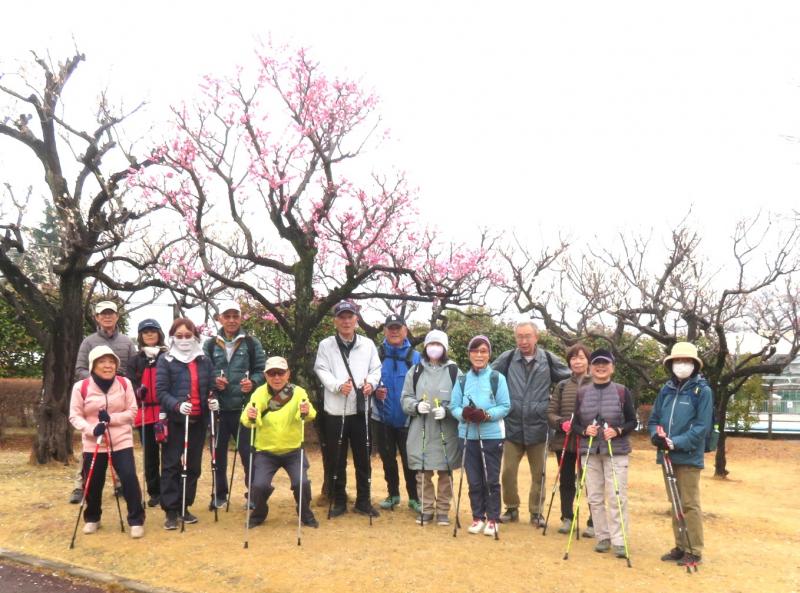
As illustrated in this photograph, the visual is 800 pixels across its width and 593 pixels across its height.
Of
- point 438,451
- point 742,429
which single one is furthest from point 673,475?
point 742,429

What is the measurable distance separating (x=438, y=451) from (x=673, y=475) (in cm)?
A: 211

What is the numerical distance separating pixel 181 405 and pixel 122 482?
0.84 m

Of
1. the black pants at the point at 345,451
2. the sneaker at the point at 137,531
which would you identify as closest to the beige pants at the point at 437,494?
the black pants at the point at 345,451

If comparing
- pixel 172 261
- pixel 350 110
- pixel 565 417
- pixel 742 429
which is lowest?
pixel 742 429

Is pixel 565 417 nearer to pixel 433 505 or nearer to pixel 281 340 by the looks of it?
pixel 433 505

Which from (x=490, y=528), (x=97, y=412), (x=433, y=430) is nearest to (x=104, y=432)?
(x=97, y=412)

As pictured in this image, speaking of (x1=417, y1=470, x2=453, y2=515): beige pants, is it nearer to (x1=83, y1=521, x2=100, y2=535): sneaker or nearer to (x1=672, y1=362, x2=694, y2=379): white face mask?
(x1=672, y1=362, x2=694, y2=379): white face mask

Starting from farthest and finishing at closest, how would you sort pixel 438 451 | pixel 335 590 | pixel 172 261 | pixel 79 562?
pixel 172 261
pixel 438 451
pixel 79 562
pixel 335 590

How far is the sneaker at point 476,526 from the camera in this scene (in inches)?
242

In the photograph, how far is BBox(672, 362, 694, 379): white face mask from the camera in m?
5.61

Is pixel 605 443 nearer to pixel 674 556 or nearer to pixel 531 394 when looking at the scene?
pixel 531 394

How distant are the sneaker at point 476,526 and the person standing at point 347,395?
3.36ft

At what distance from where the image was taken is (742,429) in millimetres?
18203

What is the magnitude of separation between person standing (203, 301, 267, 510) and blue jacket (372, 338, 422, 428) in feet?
4.14
